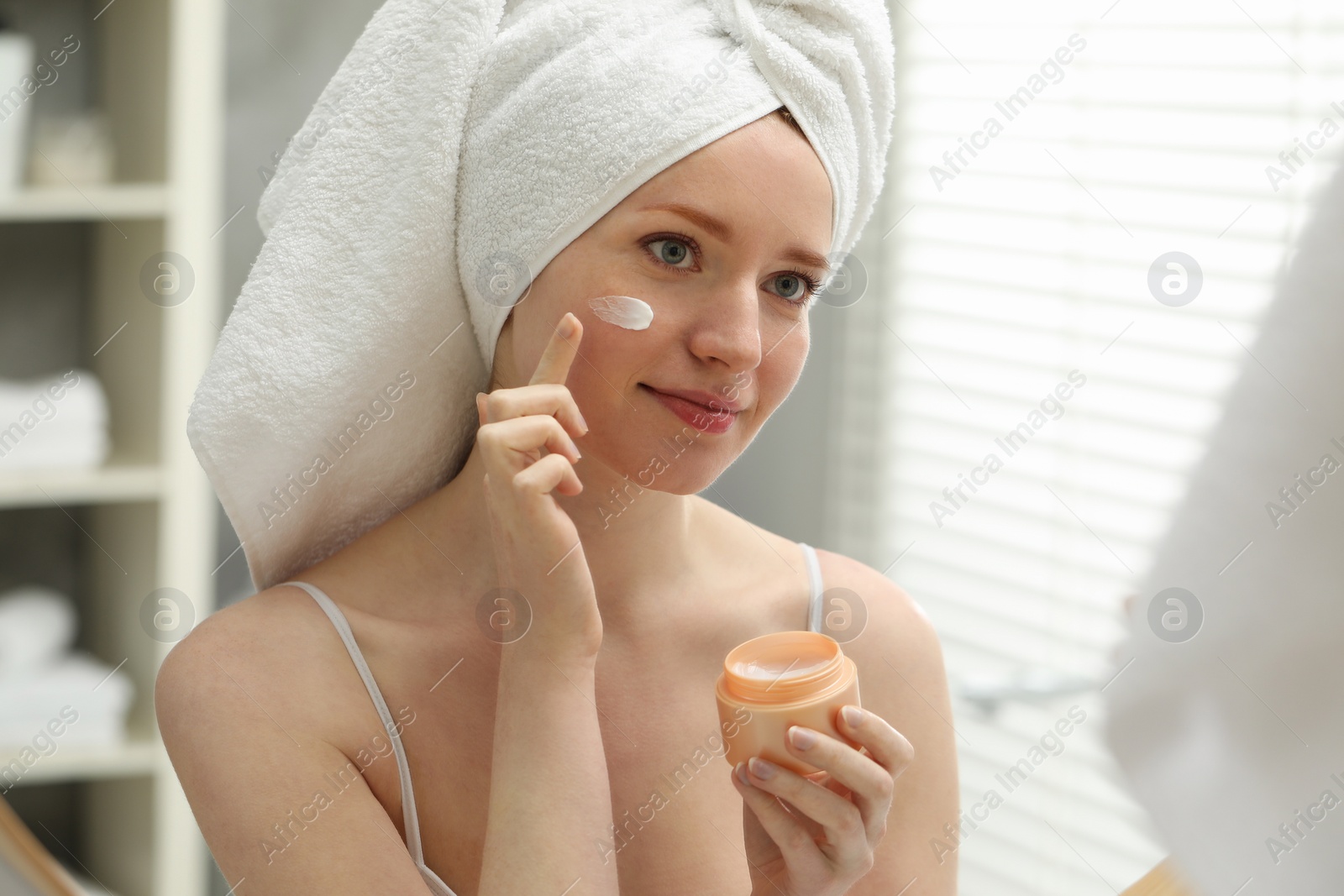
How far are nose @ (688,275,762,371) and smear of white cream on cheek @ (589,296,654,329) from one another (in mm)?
33

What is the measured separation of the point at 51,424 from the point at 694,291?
1164 mm

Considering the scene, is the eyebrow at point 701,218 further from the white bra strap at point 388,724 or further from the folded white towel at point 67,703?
the folded white towel at point 67,703

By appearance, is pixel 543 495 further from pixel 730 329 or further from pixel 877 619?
pixel 877 619

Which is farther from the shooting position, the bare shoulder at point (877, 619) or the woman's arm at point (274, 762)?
the bare shoulder at point (877, 619)

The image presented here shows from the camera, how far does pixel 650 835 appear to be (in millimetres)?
851

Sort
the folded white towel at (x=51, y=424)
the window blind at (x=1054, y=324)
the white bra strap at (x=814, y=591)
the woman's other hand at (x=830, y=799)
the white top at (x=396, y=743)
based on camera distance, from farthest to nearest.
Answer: the folded white towel at (x=51, y=424)
the window blind at (x=1054, y=324)
the white bra strap at (x=814, y=591)
the white top at (x=396, y=743)
the woman's other hand at (x=830, y=799)

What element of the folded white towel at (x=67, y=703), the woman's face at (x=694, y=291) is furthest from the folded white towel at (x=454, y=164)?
the folded white towel at (x=67, y=703)

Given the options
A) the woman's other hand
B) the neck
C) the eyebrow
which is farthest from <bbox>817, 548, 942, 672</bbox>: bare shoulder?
the eyebrow

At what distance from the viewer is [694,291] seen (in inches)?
30.1

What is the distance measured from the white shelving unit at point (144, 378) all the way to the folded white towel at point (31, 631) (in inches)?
3.6

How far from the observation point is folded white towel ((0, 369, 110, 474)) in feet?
4.97

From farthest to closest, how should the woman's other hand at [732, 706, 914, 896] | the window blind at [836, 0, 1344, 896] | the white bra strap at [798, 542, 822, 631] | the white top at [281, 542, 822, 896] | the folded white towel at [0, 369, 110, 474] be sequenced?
1. the folded white towel at [0, 369, 110, 474]
2. the window blind at [836, 0, 1344, 896]
3. the white bra strap at [798, 542, 822, 631]
4. the white top at [281, 542, 822, 896]
5. the woman's other hand at [732, 706, 914, 896]

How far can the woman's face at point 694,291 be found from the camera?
0.75m

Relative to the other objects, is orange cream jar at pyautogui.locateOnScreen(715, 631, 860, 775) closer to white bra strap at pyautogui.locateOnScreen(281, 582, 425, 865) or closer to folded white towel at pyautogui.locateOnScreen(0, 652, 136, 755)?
white bra strap at pyautogui.locateOnScreen(281, 582, 425, 865)
